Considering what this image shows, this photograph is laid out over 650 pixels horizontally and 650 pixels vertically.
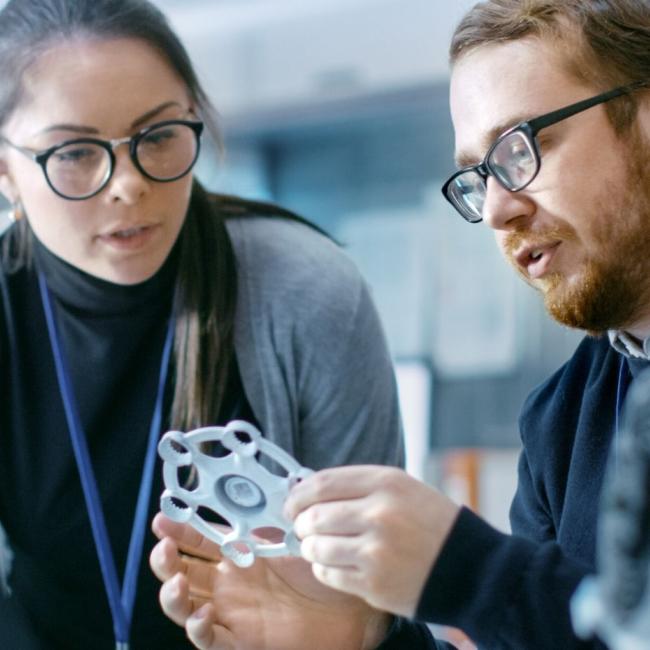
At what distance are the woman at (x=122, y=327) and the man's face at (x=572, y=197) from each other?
0.44 m

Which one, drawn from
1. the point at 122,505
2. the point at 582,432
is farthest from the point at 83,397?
the point at 582,432

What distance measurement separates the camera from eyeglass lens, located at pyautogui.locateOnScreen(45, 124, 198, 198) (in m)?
1.45

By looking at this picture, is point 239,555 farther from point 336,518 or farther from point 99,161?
point 99,161

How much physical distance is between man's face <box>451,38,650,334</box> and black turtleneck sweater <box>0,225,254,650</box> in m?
0.54

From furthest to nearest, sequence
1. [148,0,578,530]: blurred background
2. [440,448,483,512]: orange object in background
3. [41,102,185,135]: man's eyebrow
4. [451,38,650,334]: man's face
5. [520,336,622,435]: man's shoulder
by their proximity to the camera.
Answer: [148,0,578,530]: blurred background < [440,448,483,512]: orange object in background < [41,102,185,135]: man's eyebrow < [520,336,622,435]: man's shoulder < [451,38,650,334]: man's face

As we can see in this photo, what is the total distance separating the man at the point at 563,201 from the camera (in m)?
1.13

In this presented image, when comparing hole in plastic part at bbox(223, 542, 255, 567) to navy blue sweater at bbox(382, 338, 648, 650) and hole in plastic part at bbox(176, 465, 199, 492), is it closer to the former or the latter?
navy blue sweater at bbox(382, 338, 648, 650)

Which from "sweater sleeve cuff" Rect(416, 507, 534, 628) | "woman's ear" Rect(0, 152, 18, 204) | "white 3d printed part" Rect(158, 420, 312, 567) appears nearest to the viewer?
"sweater sleeve cuff" Rect(416, 507, 534, 628)

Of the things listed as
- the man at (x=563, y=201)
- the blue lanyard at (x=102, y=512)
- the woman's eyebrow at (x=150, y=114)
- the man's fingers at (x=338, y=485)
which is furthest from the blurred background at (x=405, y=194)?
the man's fingers at (x=338, y=485)

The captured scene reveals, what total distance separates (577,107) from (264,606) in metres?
0.63

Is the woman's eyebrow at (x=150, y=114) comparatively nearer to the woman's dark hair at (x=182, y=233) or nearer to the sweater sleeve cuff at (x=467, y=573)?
the woman's dark hair at (x=182, y=233)

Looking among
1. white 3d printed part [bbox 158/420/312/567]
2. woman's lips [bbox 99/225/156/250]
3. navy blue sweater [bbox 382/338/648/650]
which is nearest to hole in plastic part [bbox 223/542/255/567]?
white 3d printed part [bbox 158/420/312/567]

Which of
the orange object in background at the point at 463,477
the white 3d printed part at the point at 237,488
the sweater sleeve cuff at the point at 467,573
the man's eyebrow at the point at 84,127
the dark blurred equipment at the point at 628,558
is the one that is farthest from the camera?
the orange object in background at the point at 463,477

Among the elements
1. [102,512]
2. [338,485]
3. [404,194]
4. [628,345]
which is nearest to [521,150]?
[628,345]
